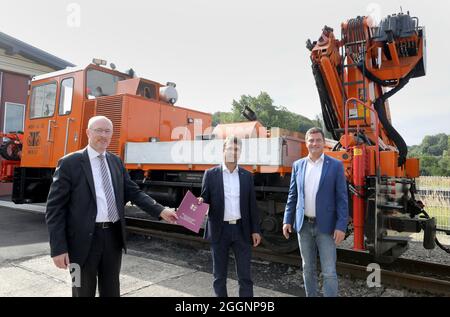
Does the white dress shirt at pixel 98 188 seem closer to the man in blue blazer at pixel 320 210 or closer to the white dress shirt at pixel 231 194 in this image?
the white dress shirt at pixel 231 194

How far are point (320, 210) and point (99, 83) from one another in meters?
5.58

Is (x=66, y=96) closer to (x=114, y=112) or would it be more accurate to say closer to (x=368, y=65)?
(x=114, y=112)

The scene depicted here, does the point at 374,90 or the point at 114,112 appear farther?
the point at 114,112

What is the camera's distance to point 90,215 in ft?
7.98

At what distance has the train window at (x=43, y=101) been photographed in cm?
715

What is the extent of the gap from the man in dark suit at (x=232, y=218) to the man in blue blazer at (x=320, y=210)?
453 mm

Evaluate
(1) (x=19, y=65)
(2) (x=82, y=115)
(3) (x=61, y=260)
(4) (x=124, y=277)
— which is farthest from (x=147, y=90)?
(1) (x=19, y=65)

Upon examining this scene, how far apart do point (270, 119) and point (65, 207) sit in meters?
43.4

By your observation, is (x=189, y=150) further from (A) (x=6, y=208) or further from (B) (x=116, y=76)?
(A) (x=6, y=208)

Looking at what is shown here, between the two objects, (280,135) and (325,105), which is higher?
(325,105)

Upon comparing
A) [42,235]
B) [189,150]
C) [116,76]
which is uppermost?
[116,76]

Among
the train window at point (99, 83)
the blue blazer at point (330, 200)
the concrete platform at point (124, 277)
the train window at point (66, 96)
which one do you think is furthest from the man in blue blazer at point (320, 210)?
the train window at point (66, 96)
